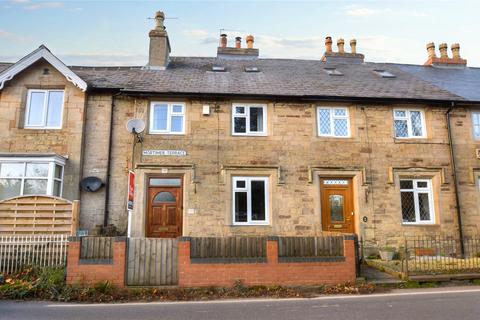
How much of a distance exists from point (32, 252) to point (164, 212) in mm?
4642

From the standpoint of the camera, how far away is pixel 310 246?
31.4 feet

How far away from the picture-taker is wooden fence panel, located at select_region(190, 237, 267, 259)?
923cm

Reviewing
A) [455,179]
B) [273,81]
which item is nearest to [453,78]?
[455,179]

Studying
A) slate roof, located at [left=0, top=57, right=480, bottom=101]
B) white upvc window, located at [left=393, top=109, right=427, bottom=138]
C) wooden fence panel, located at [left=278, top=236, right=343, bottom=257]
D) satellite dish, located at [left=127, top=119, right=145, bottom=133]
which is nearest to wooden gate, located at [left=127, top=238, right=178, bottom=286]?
wooden fence panel, located at [left=278, top=236, right=343, bottom=257]

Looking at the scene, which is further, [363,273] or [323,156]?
[323,156]

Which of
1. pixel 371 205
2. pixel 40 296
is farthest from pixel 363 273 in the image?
pixel 40 296

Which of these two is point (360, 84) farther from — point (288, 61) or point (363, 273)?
point (363, 273)

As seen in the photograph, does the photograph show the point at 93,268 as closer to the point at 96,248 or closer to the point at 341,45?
the point at 96,248

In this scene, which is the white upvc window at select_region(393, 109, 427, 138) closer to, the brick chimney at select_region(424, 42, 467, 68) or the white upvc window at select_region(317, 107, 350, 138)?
the white upvc window at select_region(317, 107, 350, 138)

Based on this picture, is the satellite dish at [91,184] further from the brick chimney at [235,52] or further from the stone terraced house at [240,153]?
the brick chimney at [235,52]

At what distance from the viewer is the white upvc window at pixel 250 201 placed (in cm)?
1383

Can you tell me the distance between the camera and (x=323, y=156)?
47.4 ft

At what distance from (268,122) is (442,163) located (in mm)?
6985

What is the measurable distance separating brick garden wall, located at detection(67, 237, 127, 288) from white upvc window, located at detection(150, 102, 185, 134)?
20.1 ft
